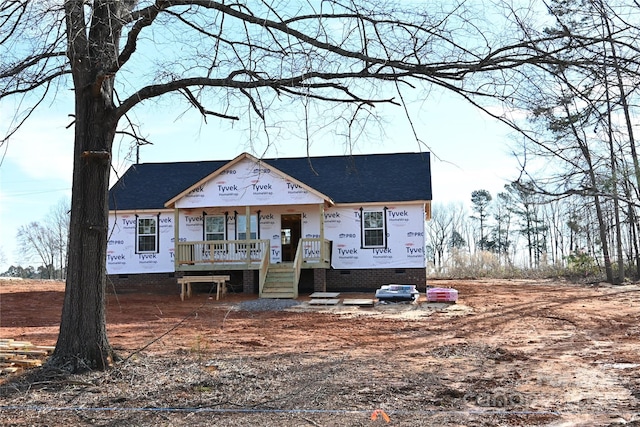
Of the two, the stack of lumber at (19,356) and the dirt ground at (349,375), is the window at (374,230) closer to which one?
the dirt ground at (349,375)

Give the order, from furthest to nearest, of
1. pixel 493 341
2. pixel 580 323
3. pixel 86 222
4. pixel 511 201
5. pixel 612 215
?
1. pixel 511 201
2. pixel 612 215
3. pixel 580 323
4. pixel 493 341
5. pixel 86 222

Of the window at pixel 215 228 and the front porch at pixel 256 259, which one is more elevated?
Result: the window at pixel 215 228

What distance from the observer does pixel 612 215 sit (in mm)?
30703

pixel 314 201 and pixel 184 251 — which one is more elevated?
pixel 314 201

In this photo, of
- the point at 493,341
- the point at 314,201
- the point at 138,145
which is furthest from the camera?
the point at 314,201

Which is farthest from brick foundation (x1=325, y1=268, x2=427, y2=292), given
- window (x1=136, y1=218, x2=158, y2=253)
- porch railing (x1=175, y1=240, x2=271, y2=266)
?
window (x1=136, y1=218, x2=158, y2=253)

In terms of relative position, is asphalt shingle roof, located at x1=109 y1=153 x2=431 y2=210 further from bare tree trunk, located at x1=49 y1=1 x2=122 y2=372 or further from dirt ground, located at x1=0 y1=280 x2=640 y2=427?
bare tree trunk, located at x1=49 y1=1 x2=122 y2=372

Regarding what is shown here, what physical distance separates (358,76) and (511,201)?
53092 millimetres

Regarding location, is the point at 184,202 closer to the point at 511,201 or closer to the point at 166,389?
the point at 166,389

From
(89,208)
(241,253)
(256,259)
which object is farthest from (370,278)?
(89,208)

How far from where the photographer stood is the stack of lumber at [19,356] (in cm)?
806

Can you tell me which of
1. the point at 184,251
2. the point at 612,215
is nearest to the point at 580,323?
the point at 184,251

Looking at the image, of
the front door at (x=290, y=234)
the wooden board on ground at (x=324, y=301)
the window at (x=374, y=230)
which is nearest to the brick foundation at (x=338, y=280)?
the window at (x=374, y=230)

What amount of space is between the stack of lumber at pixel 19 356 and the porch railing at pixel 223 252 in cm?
1287
